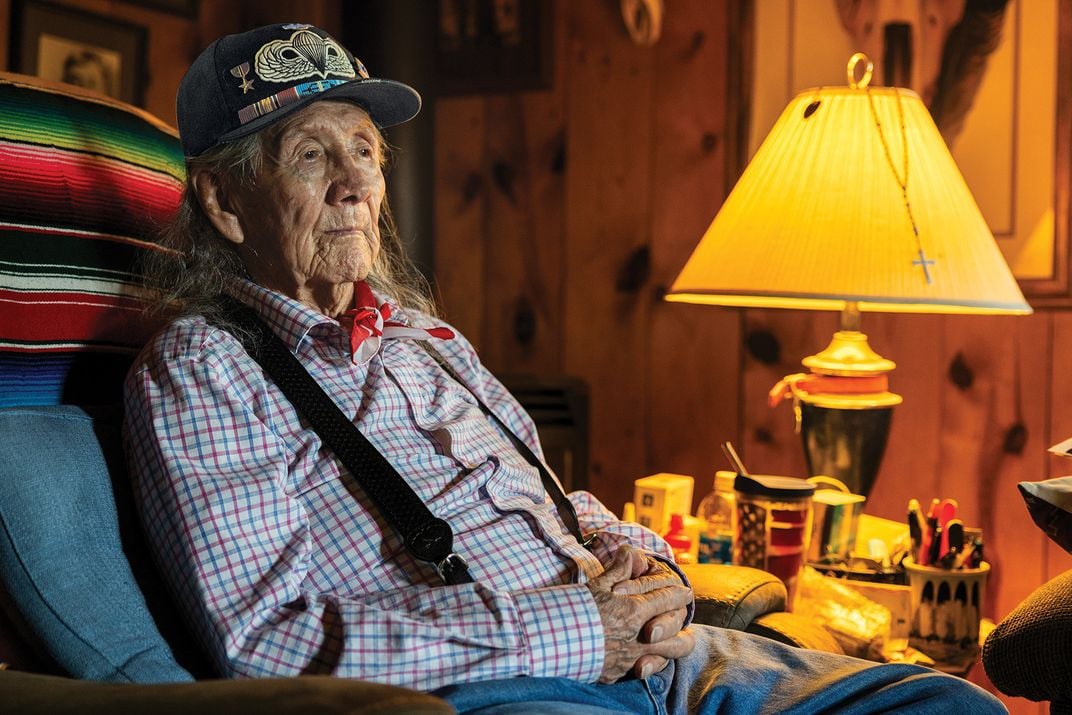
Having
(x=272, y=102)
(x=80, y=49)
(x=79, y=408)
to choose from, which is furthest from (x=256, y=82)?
(x=80, y=49)

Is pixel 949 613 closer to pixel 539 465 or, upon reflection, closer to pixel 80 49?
pixel 539 465

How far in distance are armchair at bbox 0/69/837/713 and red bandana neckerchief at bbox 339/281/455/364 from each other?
25cm

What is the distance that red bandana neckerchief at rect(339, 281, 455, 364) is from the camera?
129 centimetres

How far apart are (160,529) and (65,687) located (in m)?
0.31

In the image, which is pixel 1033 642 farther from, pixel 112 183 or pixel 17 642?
pixel 112 183

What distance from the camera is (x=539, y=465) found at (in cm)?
140

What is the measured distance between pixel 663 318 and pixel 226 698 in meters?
1.96

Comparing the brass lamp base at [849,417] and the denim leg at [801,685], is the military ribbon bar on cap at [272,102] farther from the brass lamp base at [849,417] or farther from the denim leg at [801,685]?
the brass lamp base at [849,417]

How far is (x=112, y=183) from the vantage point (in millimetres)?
1301

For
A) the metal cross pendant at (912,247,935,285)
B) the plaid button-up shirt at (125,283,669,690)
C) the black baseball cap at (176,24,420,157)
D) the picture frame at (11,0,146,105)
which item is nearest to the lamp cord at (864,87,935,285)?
the metal cross pendant at (912,247,935,285)

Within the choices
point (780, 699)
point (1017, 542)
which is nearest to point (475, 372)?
point (780, 699)

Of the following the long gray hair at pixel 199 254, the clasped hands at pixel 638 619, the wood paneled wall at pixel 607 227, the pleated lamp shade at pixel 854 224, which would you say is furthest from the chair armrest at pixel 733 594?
the wood paneled wall at pixel 607 227

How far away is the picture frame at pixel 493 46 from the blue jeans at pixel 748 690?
70.7 inches

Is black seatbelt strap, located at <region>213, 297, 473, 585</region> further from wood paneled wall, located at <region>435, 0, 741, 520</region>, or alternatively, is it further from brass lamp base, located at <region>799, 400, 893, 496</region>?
wood paneled wall, located at <region>435, 0, 741, 520</region>
